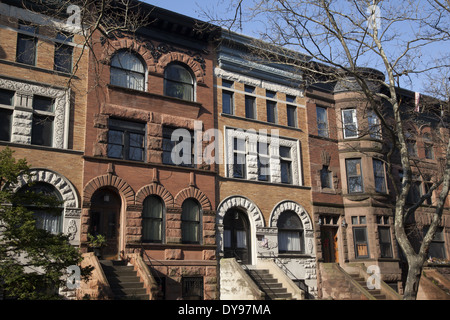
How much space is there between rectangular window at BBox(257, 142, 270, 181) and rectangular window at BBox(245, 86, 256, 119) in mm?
1647

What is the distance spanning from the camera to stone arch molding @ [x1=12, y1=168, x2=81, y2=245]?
18130mm

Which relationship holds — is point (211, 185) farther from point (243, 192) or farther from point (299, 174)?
point (299, 174)

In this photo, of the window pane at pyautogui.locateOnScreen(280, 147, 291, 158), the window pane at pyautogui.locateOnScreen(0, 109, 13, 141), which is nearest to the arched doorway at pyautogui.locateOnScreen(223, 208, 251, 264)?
the window pane at pyautogui.locateOnScreen(280, 147, 291, 158)

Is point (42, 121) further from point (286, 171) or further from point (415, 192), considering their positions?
point (415, 192)

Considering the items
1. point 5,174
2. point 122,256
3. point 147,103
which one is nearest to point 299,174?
point 147,103

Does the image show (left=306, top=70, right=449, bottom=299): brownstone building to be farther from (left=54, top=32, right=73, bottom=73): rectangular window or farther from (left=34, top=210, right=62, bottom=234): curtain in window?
(left=34, top=210, right=62, bottom=234): curtain in window

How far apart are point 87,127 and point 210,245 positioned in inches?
295

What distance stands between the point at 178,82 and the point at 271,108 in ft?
19.4

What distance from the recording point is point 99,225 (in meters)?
19.5

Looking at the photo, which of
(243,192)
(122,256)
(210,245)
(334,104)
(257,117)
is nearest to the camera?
(122,256)

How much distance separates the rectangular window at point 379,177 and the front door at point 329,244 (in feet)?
11.4

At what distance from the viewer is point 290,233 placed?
25.0 metres

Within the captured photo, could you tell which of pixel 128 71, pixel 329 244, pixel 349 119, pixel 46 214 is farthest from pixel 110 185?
pixel 349 119

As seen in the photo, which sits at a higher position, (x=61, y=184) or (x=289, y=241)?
(x=61, y=184)
